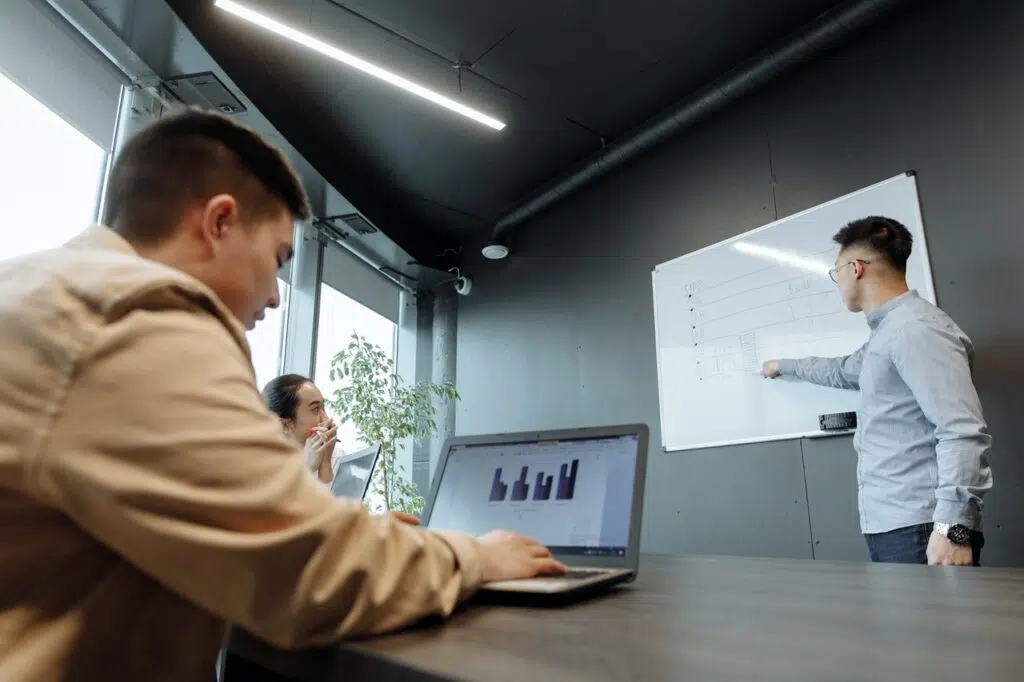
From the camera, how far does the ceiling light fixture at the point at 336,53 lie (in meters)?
2.70

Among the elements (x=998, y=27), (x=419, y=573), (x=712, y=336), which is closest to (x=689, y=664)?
(x=419, y=573)

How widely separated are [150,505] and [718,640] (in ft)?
1.63

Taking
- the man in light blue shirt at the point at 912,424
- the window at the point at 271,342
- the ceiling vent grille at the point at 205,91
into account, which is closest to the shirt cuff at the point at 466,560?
the man in light blue shirt at the point at 912,424

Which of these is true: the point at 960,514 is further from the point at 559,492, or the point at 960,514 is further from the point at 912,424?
the point at 559,492

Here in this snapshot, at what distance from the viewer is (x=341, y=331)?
4.96 metres

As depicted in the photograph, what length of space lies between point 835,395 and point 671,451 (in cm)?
98

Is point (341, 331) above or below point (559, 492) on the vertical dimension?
above

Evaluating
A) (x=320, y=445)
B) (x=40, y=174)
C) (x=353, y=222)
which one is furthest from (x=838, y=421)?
(x=40, y=174)

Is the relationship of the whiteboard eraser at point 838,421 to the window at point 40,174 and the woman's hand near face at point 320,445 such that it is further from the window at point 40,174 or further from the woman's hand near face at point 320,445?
the window at point 40,174

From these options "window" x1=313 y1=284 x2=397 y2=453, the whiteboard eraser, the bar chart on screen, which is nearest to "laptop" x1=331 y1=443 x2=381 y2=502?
the bar chart on screen

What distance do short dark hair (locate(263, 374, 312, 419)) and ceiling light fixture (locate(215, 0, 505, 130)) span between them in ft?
5.16

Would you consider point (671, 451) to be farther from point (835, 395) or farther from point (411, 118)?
point (411, 118)

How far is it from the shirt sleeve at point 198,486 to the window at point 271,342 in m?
3.78

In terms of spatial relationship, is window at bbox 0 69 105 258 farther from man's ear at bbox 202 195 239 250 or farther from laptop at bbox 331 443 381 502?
man's ear at bbox 202 195 239 250
